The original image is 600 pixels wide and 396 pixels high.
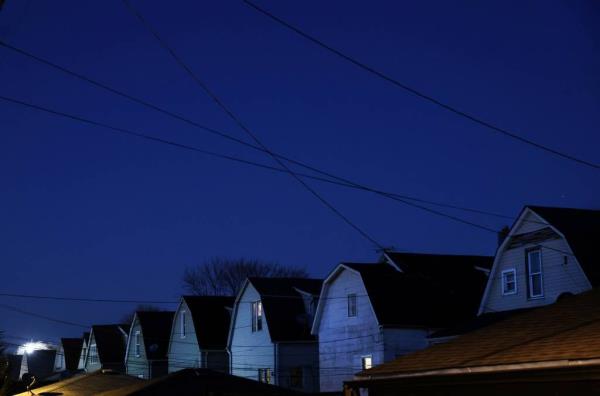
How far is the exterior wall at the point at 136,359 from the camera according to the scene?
53.6m

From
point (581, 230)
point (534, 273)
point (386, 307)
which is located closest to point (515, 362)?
point (581, 230)

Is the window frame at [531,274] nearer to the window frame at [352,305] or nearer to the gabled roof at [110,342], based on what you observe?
the window frame at [352,305]

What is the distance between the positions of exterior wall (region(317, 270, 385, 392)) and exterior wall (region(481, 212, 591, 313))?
5537mm

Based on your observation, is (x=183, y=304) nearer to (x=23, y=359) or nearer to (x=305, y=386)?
(x=305, y=386)

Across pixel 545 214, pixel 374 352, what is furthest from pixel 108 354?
pixel 545 214

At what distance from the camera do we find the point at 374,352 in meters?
35.0

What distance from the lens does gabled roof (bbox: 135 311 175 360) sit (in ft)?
173

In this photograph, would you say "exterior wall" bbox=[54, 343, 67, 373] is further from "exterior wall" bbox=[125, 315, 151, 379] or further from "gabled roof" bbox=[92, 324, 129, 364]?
"exterior wall" bbox=[125, 315, 151, 379]

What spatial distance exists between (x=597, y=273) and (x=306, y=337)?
17.5 m

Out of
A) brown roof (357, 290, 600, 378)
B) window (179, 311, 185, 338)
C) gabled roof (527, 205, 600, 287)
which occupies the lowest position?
window (179, 311, 185, 338)

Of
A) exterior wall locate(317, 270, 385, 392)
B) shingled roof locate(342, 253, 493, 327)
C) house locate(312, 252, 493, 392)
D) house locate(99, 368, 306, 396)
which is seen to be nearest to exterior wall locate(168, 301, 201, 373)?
house locate(312, 252, 493, 392)

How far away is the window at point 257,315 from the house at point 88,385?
16625 mm

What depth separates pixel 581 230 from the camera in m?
28.5

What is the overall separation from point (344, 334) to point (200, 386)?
18191 millimetres
